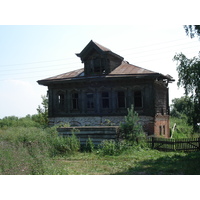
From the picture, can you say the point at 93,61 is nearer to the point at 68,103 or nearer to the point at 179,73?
the point at 68,103

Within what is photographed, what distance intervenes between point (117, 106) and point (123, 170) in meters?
13.6

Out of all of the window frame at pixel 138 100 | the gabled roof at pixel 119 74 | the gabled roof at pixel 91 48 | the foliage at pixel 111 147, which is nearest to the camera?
the foliage at pixel 111 147

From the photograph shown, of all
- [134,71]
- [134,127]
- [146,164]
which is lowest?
[146,164]

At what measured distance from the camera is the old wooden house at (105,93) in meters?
22.0

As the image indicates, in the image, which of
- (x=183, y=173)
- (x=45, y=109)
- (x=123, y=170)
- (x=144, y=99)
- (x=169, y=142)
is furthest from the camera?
(x=45, y=109)

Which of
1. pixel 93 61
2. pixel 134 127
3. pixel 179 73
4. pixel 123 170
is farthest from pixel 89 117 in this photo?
pixel 123 170

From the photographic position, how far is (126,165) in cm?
1074

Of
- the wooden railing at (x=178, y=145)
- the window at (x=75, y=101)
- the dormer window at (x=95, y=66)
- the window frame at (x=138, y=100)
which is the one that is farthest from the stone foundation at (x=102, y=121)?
the wooden railing at (x=178, y=145)

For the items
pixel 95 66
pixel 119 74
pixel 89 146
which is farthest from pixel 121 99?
pixel 89 146

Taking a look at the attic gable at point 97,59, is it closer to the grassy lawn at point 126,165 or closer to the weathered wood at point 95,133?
the weathered wood at point 95,133

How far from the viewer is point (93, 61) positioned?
24484 mm

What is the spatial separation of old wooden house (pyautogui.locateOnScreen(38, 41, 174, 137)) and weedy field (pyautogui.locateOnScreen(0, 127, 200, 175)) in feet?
25.2

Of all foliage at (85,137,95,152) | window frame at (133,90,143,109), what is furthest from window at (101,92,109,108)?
foliage at (85,137,95,152)

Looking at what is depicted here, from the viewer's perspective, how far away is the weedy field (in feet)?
29.2
